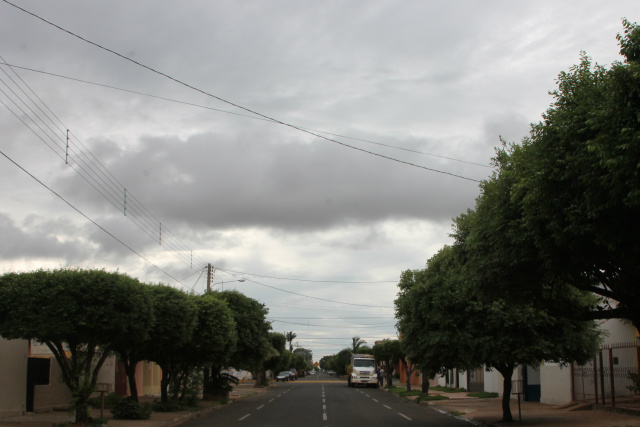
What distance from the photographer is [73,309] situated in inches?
632

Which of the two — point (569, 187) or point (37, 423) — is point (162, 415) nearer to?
point (37, 423)

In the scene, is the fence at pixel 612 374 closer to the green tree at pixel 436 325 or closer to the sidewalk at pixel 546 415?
the sidewalk at pixel 546 415

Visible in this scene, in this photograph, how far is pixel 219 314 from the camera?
1085 inches

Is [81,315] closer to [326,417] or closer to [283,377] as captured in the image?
[326,417]

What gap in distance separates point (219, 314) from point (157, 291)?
19.4 feet

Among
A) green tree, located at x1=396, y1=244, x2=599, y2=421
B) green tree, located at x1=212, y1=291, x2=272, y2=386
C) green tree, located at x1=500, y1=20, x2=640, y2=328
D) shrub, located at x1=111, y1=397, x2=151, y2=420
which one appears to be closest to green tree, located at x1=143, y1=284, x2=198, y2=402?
shrub, located at x1=111, y1=397, x2=151, y2=420

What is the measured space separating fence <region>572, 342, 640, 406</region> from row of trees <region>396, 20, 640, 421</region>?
8.01ft

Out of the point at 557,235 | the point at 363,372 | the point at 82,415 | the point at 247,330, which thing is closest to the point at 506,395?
the point at 557,235

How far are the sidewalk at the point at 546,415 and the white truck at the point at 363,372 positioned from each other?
2938 cm

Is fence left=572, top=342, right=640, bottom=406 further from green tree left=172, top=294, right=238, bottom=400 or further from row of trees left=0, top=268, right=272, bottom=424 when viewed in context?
row of trees left=0, top=268, right=272, bottom=424

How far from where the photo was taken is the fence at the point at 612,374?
21.8 m

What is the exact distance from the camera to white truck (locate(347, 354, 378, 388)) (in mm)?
59250

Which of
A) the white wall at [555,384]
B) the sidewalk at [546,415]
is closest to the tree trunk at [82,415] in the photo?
the sidewalk at [546,415]

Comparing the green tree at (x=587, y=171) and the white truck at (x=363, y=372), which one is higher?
the green tree at (x=587, y=171)
